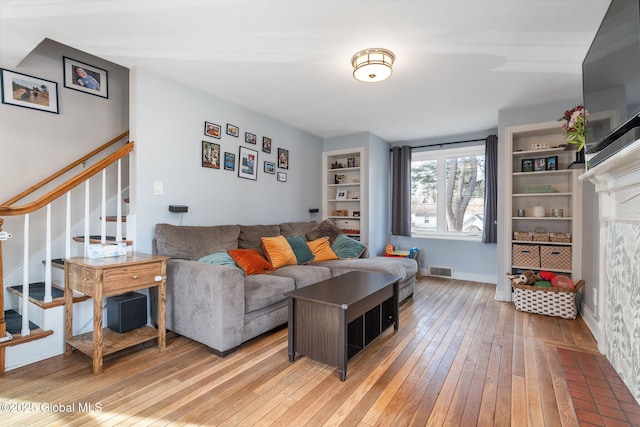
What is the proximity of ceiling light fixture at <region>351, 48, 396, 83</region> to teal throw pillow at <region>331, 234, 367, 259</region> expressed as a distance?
218cm

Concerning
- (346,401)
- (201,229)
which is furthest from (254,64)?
(346,401)

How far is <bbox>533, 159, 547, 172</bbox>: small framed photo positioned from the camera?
3.61 m

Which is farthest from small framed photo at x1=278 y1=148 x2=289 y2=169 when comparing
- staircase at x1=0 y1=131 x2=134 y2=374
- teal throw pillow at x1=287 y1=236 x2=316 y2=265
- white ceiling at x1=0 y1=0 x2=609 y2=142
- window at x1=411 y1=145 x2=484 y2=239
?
window at x1=411 y1=145 x2=484 y2=239

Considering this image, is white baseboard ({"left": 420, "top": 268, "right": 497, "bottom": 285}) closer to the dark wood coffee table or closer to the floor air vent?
the floor air vent

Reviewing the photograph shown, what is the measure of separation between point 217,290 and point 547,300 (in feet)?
10.6

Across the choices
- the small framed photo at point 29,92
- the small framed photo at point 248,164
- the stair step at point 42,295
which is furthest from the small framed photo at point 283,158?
the stair step at point 42,295

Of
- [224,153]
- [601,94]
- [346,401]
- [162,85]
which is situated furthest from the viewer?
[224,153]

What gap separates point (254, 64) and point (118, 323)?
2335mm

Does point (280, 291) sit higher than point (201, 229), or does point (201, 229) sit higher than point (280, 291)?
point (201, 229)

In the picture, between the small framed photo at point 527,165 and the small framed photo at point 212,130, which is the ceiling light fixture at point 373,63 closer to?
the small framed photo at point 212,130

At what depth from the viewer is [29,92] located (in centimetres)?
268

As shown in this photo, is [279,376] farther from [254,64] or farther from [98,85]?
[98,85]

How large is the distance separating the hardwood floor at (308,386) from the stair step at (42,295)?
1.25ft

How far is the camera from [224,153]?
3447 millimetres
